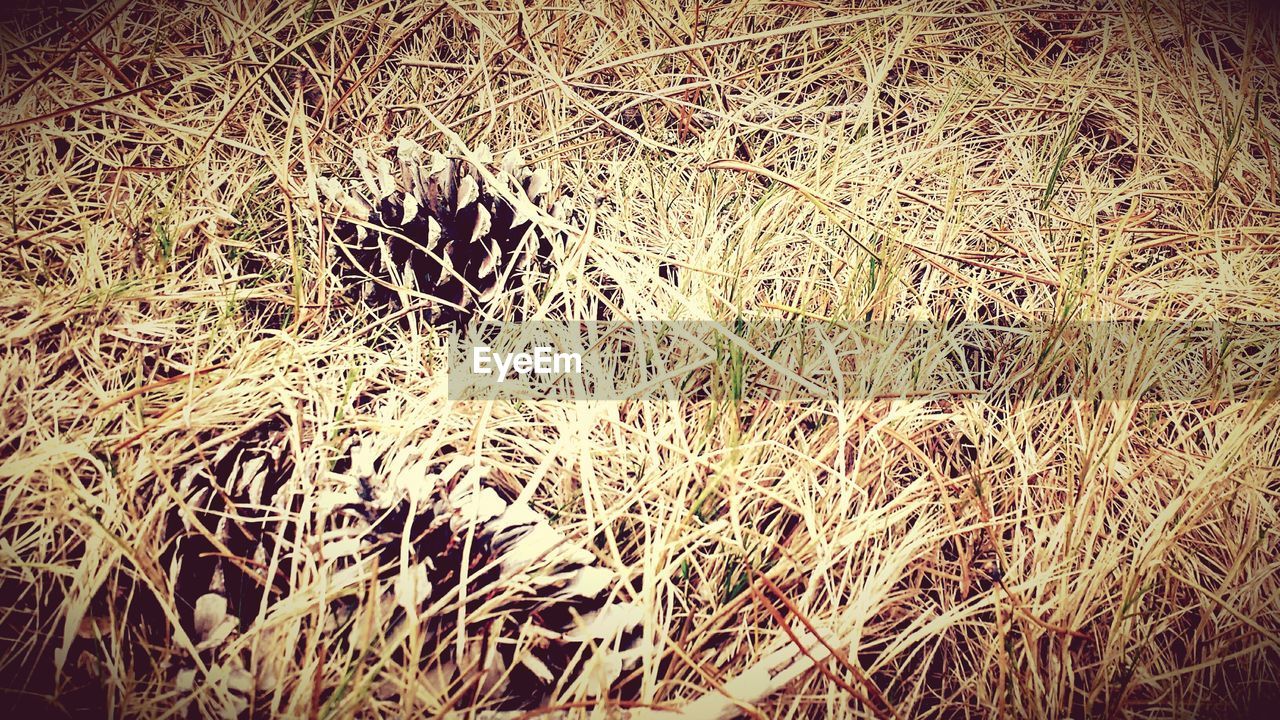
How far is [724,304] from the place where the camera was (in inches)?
32.0

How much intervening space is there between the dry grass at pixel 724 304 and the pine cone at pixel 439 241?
0.05 meters

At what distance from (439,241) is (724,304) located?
15.6 inches

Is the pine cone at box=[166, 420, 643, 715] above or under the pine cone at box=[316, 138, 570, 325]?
under

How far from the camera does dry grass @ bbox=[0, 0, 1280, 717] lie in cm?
72

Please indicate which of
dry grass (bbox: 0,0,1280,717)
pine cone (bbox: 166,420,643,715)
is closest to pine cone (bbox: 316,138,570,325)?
dry grass (bbox: 0,0,1280,717)

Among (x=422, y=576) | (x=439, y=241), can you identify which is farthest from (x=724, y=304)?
(x=422, y=576)

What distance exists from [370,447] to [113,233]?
1.62ft

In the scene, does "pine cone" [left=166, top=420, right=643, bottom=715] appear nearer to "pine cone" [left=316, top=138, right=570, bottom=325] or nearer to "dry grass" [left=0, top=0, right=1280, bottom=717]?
"dry grass" [left=0, top=0, right=1280, bottom=717]

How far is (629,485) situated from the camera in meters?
0.76

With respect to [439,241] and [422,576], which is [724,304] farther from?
[422,576]

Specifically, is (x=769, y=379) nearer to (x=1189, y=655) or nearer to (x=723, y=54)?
(x=723, y=54)

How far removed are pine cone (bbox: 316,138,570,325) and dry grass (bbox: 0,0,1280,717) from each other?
5 centimetres

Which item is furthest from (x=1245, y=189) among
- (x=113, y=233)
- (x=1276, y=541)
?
(x=113, y=233)

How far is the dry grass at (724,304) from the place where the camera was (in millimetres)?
719
